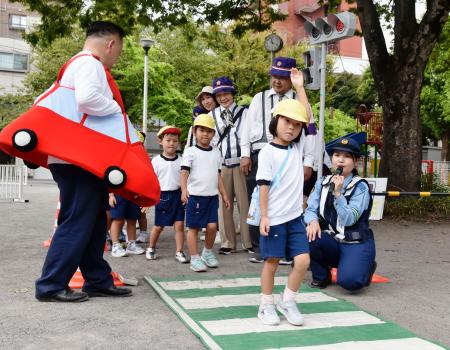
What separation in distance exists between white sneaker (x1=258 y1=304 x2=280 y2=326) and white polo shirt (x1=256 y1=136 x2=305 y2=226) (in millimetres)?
610

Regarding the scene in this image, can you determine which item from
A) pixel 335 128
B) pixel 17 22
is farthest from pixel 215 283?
pixel 17 22

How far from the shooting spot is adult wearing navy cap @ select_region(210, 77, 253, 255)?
7.26 metres

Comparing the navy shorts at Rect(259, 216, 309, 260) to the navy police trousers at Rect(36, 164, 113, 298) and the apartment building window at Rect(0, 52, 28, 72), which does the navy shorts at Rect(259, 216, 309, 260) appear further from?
the apartment building window at Rect(0, 52, 28, 72)

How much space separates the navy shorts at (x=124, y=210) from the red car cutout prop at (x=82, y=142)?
241 cm

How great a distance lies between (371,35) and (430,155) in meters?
34.4

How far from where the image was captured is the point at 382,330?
4.12 meters

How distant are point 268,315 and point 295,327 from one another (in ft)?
0.69

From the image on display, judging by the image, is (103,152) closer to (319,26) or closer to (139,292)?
(139,292)

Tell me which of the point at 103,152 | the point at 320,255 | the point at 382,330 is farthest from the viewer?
the point at 320,255

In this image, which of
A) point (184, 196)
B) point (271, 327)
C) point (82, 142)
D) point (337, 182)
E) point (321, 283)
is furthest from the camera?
point (184, 196)

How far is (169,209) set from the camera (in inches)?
261

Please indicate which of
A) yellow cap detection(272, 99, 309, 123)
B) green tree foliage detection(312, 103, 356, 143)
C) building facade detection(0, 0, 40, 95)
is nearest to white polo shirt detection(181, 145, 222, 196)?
yellow cap detection(272, 99, 309, 123)

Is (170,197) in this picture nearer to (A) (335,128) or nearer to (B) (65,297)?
(B) (65,297)

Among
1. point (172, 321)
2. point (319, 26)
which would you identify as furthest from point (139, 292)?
point (319, 26)
